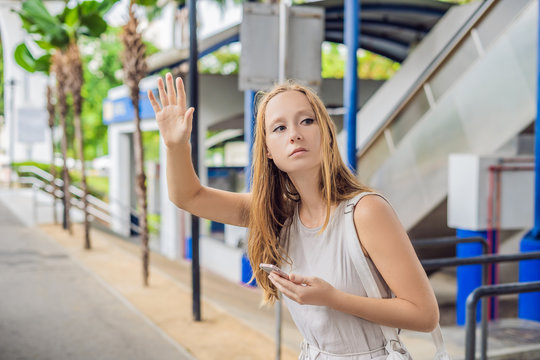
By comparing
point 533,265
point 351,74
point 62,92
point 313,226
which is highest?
point 62,92

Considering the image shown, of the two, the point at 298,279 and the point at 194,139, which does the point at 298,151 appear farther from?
the point at 194,139

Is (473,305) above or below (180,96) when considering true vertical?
below

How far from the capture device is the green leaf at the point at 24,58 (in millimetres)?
13070

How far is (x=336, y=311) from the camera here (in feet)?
5.94

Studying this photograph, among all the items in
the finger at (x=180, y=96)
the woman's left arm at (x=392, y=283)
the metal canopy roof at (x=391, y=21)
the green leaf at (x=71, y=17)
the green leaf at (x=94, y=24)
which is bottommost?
the woman's left arm at (x=392, y=283)

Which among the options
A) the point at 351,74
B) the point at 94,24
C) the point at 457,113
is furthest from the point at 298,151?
the point at 94,24

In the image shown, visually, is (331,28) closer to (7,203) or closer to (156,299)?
(156,299)

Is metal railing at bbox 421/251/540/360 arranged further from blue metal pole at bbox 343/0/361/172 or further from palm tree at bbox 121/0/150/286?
palm tree at bbox 121/0/150/286

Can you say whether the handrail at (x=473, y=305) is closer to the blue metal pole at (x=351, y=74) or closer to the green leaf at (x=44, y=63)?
the blue metal pole at (x=351, y=74)

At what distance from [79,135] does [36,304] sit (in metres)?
5.72

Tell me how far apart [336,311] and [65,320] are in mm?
5438

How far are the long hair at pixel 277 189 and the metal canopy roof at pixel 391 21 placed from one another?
9.72 metres

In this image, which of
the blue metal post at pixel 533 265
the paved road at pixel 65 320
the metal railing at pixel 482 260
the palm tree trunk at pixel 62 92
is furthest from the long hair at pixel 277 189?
the palm tree trunk at pixel 62 92

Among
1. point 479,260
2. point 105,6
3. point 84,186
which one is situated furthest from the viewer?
point 84,186
